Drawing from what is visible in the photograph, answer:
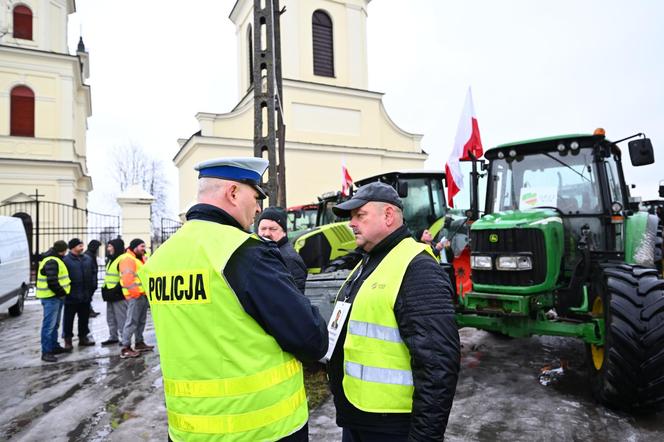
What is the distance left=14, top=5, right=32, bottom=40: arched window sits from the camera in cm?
2125

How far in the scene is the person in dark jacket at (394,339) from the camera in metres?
1.88

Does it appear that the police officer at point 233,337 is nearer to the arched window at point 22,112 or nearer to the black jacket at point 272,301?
the black jacket at point 272,301

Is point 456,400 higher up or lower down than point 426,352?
lower down

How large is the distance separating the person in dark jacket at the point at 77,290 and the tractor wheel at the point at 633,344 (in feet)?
24.5

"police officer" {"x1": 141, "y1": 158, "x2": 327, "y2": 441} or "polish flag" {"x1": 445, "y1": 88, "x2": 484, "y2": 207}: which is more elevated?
"polish flag" {"x1": 445, "y1": 88, "x2": 484, "y2": 207}

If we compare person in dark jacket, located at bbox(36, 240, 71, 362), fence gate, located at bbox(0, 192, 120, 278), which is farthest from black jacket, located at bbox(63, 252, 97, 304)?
fence gate, located at bbox(0, 192, 120, 278)

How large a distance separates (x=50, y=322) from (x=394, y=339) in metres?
6.99

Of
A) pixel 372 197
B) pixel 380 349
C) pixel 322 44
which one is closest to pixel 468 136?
pixel 372 197

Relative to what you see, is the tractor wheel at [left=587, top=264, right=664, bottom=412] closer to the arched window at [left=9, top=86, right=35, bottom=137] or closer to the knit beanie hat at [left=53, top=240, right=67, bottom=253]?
the knit beanie hat at [left=53, top=240, right=67, bottom=253]

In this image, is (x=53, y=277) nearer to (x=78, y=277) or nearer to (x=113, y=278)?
(x=78, y=277)

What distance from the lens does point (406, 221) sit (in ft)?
28.7

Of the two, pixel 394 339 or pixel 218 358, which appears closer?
pixel 218 358

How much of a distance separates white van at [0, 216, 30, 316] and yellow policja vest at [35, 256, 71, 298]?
337 centimetres

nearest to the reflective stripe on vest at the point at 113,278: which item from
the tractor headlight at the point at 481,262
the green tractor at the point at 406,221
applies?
the green tractor at the point at 406,221
